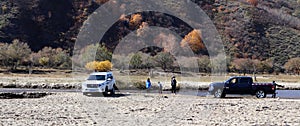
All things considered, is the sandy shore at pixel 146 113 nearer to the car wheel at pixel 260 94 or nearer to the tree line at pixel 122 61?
the car wheel at pixel 260 94

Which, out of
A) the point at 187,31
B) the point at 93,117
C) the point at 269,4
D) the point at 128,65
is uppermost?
the point at 269,4

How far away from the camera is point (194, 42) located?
10331cm

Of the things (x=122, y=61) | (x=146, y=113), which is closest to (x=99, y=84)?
(x=146, y=113)

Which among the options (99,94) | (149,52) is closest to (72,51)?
(149,52)

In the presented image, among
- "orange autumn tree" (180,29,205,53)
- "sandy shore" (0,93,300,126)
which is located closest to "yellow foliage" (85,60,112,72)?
"orange autumn tree" (180,29,205,53)

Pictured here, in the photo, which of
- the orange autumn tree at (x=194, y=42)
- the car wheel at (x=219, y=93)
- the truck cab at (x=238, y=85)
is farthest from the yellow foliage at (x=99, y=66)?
the truck cab at (x=238, y=85)

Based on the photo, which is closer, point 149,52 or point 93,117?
point 93,117

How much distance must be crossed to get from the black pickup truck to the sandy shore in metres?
5.09

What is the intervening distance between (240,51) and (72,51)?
36848 millimetres

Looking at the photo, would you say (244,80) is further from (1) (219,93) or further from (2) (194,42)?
(2) (194,42)

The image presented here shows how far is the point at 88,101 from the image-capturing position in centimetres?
2822

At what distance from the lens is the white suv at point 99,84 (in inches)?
1295

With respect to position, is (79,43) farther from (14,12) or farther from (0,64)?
(0,64)

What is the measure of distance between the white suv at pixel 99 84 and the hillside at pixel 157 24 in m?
66.8
